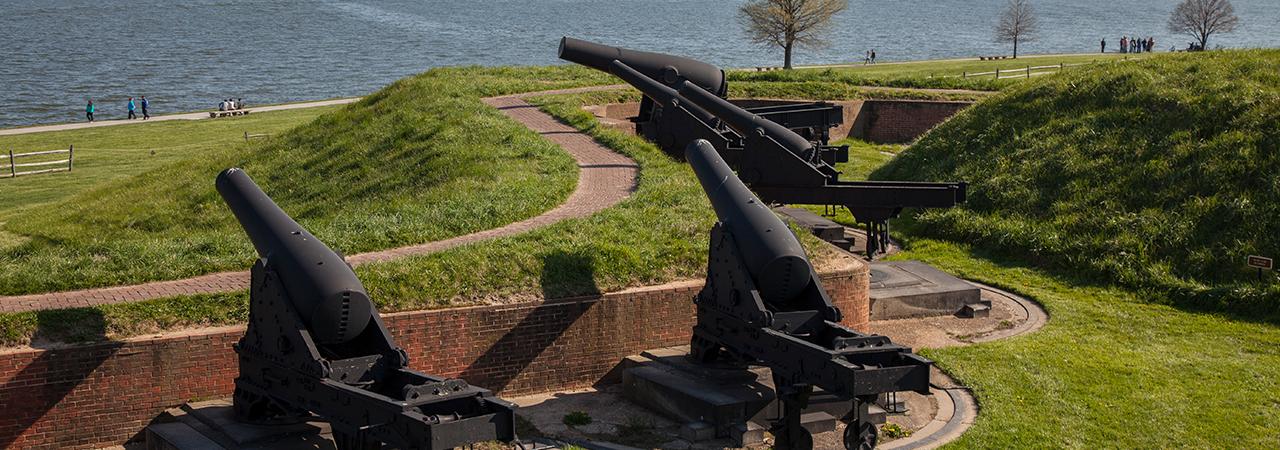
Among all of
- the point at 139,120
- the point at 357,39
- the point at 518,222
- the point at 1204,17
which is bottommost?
the point at 139,120

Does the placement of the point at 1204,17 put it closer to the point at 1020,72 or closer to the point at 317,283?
the point at 1020,72

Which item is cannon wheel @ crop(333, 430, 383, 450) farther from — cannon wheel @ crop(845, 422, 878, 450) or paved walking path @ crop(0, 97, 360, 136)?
paved walking path @ crop(0, 97, 360, 136)

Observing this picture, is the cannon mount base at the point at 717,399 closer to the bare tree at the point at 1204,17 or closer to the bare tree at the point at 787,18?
the bare tree at the point at 787,18

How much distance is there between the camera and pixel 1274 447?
39.3 ft

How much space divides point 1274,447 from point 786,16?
1456 inches

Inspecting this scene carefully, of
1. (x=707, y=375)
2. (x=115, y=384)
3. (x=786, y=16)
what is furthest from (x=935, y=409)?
(x=786, y=16)

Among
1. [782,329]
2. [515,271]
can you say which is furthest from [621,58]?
[782,329]

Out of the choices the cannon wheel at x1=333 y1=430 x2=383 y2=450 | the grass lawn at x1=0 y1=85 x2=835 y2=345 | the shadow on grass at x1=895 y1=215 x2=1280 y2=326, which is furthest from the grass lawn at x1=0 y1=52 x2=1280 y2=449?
the cannon wheel at x1=333 y1=430 x2=383 y2=450

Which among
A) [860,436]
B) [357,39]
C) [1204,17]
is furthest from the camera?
[357,39]

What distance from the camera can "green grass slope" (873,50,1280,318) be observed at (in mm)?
18625

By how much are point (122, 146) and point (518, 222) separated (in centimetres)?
2382

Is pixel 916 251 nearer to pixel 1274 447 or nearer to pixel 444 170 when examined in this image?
pixel 444 170

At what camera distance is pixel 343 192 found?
22.0 metres

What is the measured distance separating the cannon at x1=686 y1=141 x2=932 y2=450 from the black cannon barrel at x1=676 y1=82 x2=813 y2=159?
6004mm
